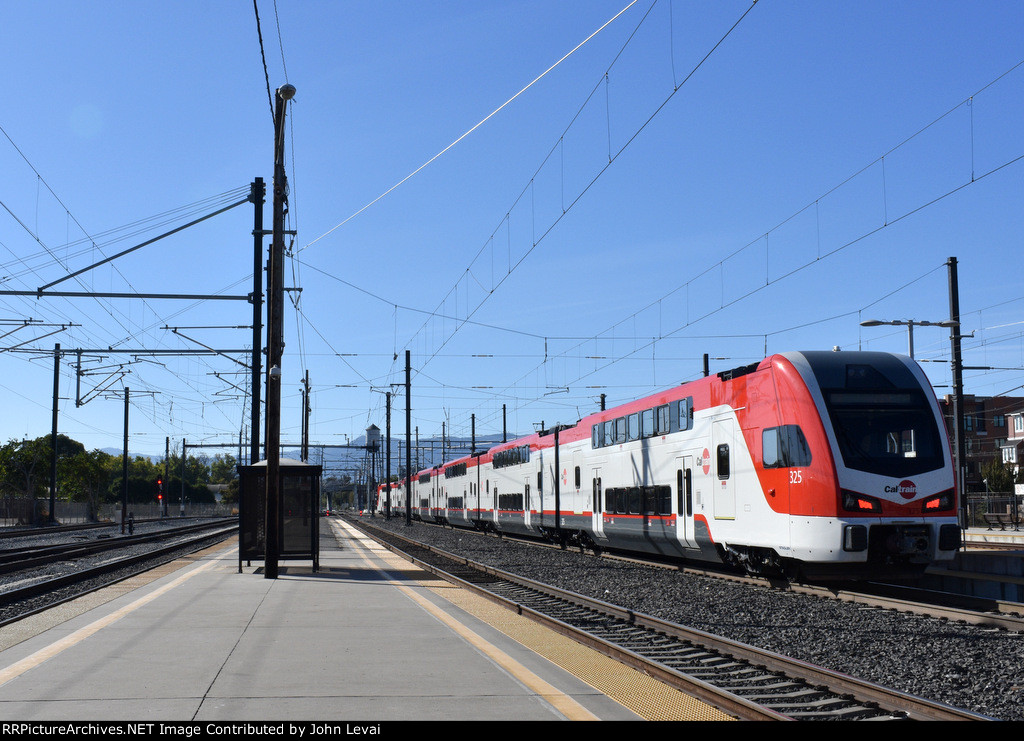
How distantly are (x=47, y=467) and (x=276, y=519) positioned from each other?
6286cm


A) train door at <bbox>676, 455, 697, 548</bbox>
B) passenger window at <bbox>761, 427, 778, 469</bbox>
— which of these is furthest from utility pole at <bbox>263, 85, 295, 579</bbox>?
passenger window at <bbox>761, 427, 778, 469</bbox>

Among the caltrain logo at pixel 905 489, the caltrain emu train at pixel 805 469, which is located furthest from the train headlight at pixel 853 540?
the caltrain logo at pixel 905 489

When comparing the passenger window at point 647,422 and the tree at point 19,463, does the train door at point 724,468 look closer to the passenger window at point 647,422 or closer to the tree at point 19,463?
the passenger window at point 647,422

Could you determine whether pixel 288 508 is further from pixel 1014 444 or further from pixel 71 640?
pixel 1014 444

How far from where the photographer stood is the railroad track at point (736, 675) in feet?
23.1

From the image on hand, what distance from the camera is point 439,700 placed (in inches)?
276

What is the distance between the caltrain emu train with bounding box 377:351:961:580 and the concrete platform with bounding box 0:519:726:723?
4.95 meters

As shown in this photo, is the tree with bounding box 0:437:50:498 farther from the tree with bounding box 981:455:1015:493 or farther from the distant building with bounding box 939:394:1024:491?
the distant building with bounding box 939:394:1024:491

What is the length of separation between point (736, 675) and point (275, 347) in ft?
41.7

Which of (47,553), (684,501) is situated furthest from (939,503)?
(47,553)

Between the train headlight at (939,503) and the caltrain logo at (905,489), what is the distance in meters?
0.23

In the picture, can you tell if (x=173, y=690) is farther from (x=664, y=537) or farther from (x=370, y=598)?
(x=664, y=537)

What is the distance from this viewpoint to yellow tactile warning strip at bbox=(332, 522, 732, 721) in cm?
706

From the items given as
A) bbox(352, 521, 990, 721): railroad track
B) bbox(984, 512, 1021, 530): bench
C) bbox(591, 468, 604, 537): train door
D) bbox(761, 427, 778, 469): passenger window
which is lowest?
bbox(984, 512, 1021, 530): bench
